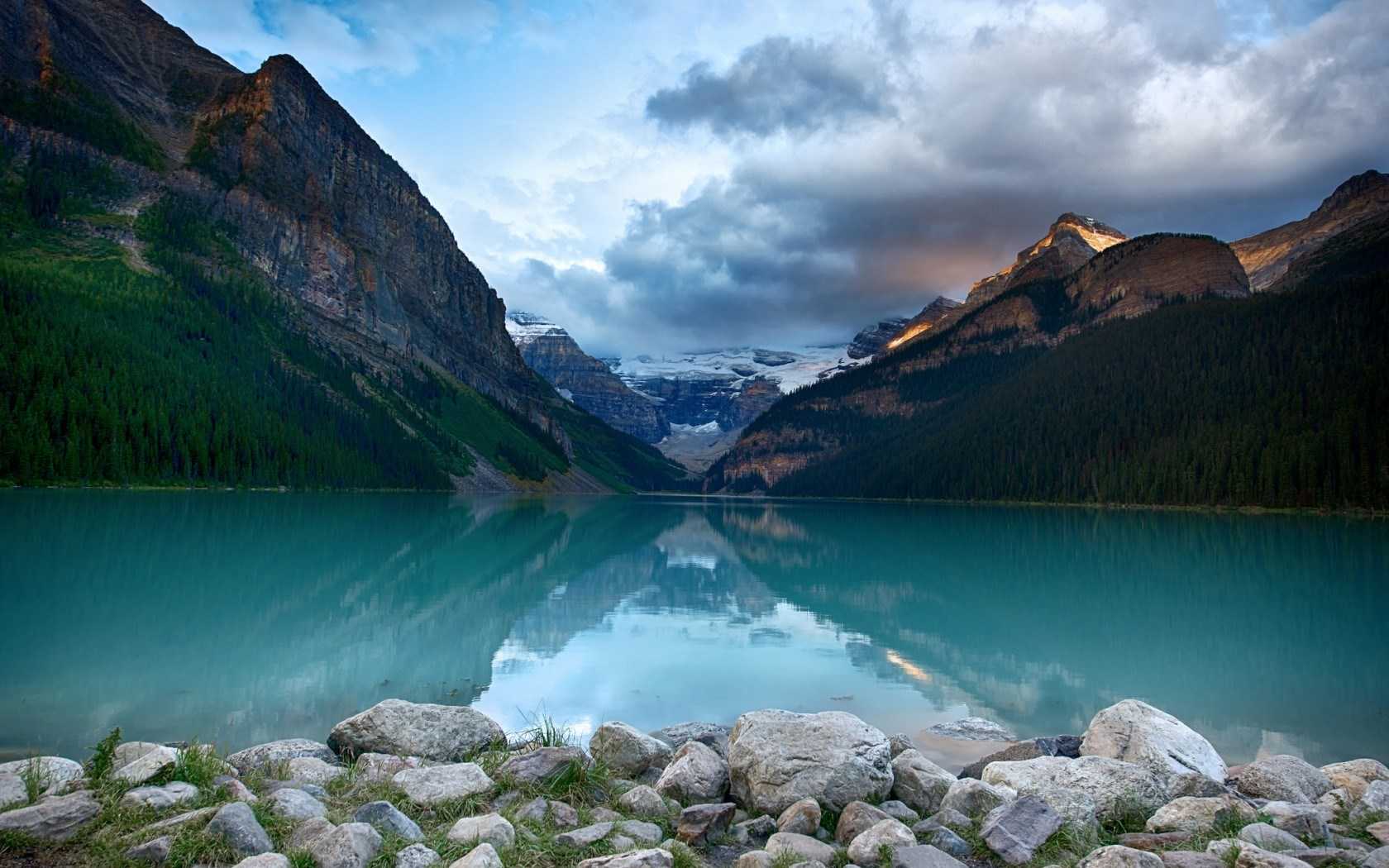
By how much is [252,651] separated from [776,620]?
14789mm

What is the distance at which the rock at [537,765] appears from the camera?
9.06 metres

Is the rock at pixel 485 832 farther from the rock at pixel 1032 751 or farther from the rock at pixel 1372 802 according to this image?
the rock at pixel 1372 802

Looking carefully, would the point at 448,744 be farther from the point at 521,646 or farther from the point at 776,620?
the point at 776,620

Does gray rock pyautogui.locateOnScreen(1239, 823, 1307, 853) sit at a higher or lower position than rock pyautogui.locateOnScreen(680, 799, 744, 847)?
higher

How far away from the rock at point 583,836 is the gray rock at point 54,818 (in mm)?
4164

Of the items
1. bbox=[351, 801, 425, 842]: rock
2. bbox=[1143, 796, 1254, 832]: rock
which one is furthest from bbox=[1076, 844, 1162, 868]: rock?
bbox=[351, 801, 425, 842]: rock

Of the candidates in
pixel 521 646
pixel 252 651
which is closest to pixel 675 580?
pixel 521 646

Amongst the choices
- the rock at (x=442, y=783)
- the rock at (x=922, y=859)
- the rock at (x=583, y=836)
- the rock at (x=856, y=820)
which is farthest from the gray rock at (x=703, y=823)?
the rock at (x=442, y=783)

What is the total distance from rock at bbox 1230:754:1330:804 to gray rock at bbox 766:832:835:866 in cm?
622

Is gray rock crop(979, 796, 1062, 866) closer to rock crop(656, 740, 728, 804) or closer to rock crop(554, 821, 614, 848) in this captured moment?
rock crop(656, 740, 728, 804)

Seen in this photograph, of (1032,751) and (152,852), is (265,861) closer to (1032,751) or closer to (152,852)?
(152,852)

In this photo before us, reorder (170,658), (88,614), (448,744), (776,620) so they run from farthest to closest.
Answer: (776,620)
(88,614)
(170,658)
(448,744)

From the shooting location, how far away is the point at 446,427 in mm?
192500

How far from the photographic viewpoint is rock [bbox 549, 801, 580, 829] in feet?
26.4
